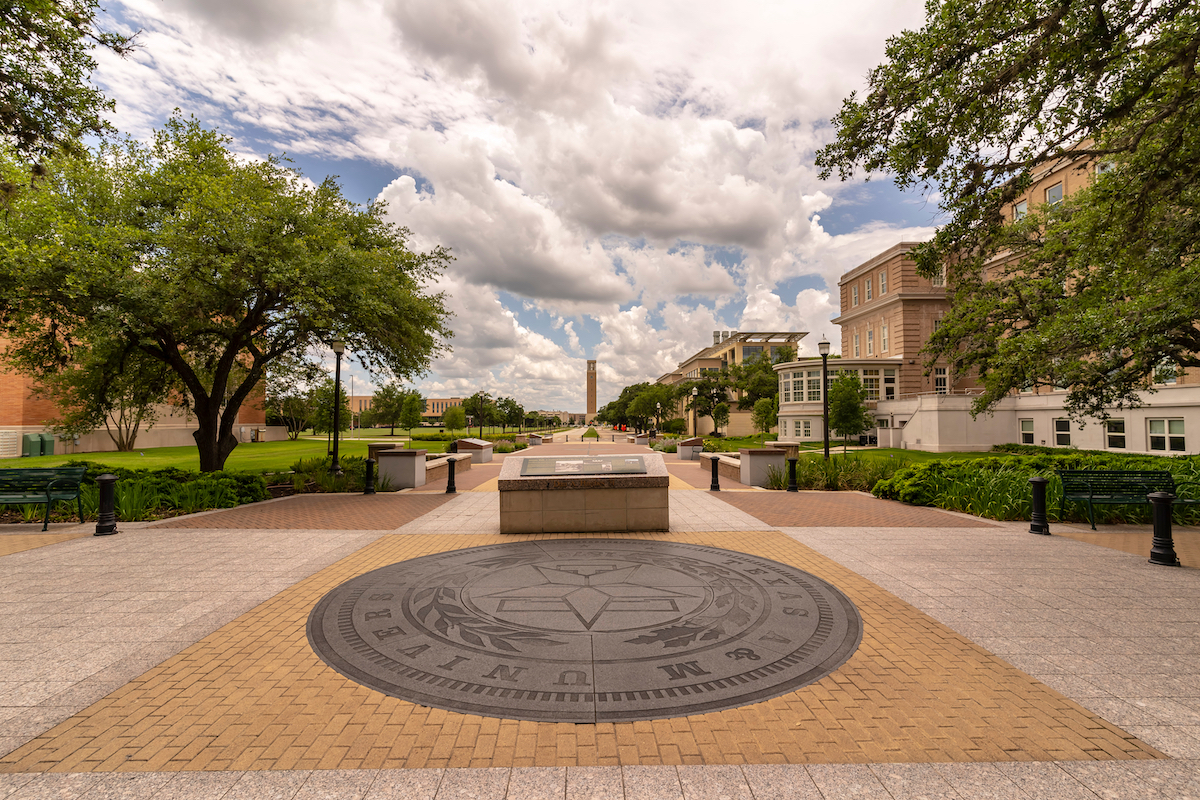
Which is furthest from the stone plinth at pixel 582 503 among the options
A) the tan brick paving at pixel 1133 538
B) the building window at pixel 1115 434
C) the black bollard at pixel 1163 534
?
the building window at pixel 1115 434

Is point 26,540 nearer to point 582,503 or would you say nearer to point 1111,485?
point 582,503

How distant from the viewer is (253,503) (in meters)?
12.2

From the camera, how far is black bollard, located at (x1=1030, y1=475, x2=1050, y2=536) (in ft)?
28.8

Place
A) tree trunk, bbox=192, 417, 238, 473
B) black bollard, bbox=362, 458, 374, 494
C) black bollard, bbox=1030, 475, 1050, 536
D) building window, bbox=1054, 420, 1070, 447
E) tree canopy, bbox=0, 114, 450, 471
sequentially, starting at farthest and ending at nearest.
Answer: building window, bbox=1054, 420, 1070, 447 < tree trunk, bbox=192, 417, 238, 473 < black bollard, bbox=362, 458, 374, 494 < tree canopy, bbox=0, 114, 450, 471 < black bollard, bbox=1030, 475, 1050, 536

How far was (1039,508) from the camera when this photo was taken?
29.1 feet

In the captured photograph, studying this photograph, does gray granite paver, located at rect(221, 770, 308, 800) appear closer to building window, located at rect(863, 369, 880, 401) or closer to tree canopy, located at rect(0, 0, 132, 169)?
tree canopy, located at rect(0, 0, 132, 169)

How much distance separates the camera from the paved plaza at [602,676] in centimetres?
277

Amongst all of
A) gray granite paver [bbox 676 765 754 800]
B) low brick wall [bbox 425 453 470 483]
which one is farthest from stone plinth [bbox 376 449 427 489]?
gray granite paver [bbox 676 765 754 800]

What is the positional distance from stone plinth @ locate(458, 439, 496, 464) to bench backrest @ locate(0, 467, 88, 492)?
18.1 meters

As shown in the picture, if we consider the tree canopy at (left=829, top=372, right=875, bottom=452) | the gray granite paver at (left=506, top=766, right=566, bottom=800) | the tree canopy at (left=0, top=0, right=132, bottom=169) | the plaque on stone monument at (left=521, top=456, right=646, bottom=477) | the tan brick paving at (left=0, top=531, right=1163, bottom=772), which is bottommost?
the tan brick paving at (left=0, top=531, right=1163, bottom=772)

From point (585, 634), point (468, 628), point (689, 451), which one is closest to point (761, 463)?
point (585, 634)

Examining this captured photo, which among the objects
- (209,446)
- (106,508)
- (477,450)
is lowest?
(477,450)

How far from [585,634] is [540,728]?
4.27ft

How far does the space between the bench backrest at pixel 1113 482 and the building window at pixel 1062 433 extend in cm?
2630
